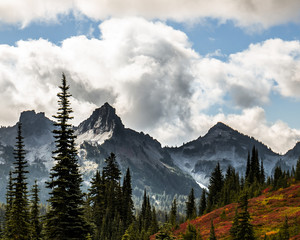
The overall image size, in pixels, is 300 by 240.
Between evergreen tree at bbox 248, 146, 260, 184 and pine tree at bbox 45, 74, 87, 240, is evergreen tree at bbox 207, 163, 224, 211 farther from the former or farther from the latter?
pine tree at bbox 45, 74, 87, 240

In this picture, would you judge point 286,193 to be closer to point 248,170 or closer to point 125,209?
point 125,209

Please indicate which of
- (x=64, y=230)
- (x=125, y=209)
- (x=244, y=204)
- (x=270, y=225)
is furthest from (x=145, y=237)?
(x=64, y=230)

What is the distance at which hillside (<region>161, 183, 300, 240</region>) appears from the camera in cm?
5541

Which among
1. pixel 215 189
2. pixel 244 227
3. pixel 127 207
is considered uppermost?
pixel 215 189

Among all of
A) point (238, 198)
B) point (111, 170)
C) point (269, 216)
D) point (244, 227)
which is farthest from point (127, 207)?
point (244, 227)

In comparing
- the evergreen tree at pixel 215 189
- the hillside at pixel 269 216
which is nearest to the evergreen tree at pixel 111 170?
the hillside at pixel 269 216

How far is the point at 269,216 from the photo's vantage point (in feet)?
218

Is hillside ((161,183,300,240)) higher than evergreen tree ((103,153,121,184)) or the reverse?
the reverse

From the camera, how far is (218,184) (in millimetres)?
120812

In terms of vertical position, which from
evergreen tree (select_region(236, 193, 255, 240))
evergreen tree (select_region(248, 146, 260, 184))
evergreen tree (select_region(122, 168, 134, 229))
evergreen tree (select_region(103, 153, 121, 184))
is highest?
evergreen tree (select_region(248, 146, 260, 184))

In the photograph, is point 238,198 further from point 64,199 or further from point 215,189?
point 64,199

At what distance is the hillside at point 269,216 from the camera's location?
55406 millimetres

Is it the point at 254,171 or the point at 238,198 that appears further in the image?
the point at 254,171

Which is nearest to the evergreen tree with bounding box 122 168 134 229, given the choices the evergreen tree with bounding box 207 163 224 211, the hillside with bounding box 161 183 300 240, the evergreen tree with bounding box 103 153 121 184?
the evergreen tree with bounding box 103 153 121 184
